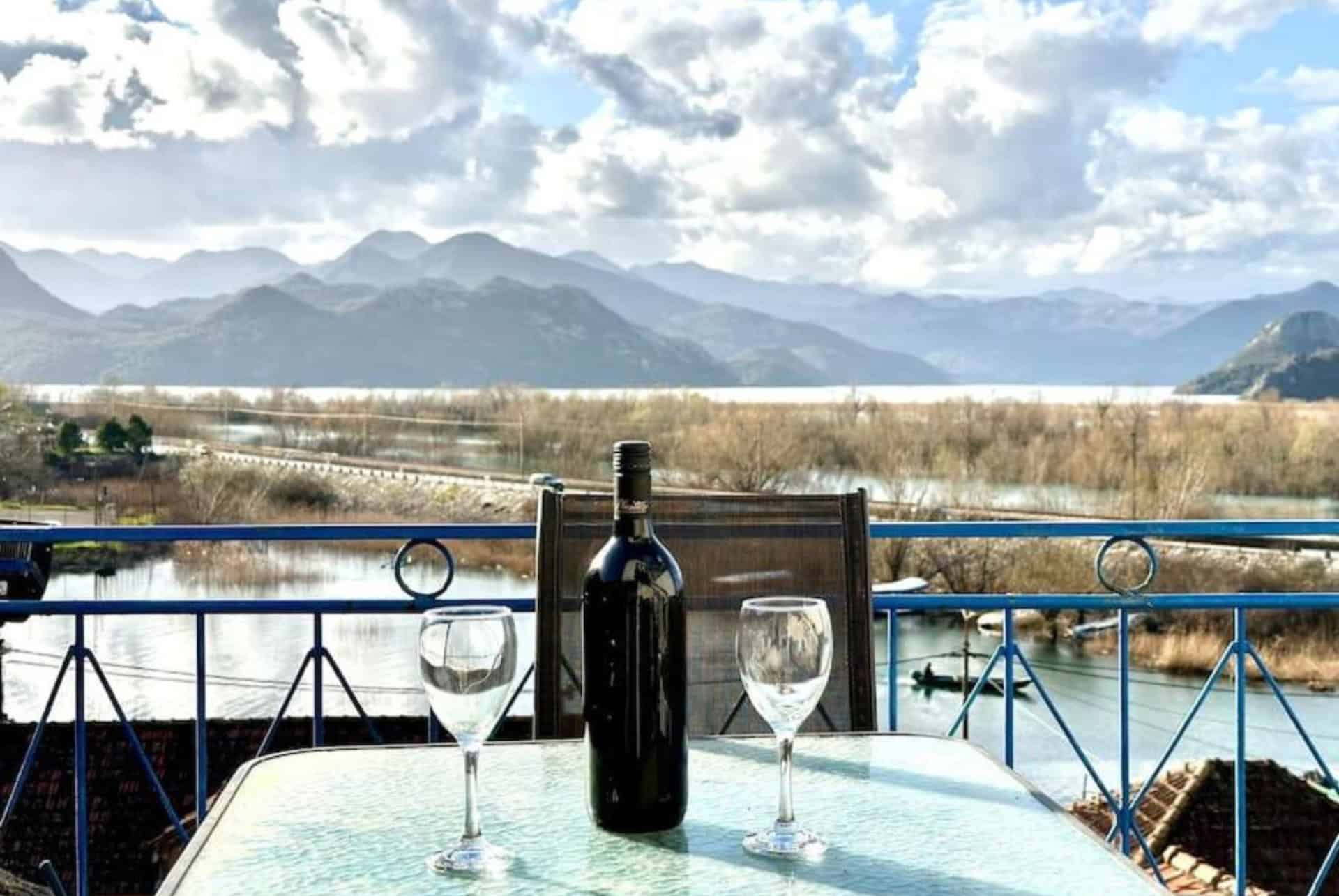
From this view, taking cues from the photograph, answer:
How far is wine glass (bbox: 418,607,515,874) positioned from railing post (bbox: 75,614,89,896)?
123 centimetres

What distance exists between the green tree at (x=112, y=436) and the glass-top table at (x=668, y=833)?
1022 inches

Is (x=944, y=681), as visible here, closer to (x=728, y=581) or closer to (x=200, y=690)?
(x=200, y=690)

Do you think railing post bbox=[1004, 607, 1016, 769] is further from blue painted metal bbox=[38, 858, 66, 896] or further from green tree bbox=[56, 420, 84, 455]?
green tree bbox=[56, 420, 84, 455]

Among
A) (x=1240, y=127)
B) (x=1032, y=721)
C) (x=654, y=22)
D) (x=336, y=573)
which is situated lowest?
(x=1032, y=721)

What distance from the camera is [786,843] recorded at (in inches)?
32.4

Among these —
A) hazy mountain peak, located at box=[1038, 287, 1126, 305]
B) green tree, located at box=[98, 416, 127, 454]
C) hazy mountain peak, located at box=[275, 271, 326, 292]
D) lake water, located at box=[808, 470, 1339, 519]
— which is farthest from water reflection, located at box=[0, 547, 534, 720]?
hazy mountain peak, located at box=[1038, 287, 1126, 305]

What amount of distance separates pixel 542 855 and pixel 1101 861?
14.7 inches

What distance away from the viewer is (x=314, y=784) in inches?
38.7

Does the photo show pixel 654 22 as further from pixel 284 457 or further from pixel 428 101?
pixel 428 101

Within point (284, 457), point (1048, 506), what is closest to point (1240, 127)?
point (1048, 506)

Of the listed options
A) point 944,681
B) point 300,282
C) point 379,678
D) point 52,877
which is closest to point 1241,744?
point 52,877

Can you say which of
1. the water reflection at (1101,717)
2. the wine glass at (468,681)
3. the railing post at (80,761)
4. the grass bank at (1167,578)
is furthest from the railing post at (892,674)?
the grass bank at (1167,578)

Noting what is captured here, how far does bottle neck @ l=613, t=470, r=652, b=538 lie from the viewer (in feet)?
2.78

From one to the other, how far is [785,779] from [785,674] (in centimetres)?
8
